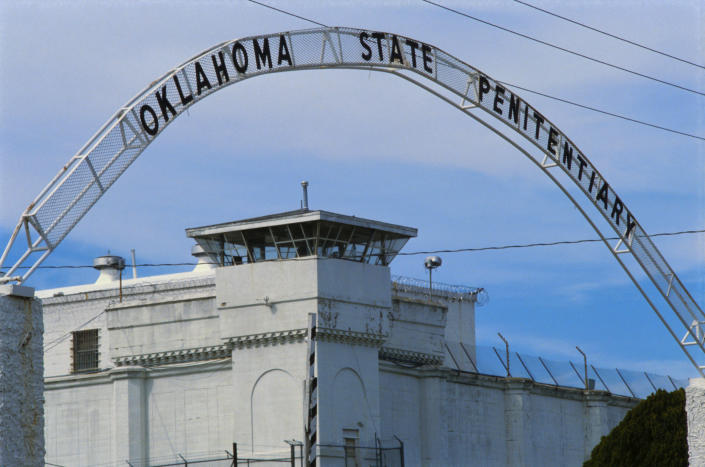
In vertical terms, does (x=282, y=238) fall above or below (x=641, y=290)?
above

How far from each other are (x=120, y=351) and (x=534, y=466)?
16.4m

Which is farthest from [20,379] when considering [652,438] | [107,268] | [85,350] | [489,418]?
[107,268]

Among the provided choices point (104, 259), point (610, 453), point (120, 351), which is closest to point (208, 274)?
point (104, 259)

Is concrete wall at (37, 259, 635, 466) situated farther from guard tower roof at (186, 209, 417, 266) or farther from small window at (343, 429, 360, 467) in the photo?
guard tower roof at (186, 209, 417, 266)

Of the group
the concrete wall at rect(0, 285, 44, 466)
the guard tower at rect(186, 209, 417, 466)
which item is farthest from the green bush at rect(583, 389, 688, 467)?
the concrete wall at rect(0, 285, 44, 466)

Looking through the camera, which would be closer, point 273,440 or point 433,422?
point 273,440

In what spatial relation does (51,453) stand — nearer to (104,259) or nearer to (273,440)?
(273,440)

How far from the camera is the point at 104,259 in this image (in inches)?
2452

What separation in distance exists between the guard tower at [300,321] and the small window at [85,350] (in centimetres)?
949

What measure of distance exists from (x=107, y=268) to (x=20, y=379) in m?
45.5

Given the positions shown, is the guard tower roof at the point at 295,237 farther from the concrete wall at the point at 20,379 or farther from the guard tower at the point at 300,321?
the concrete wall at the point at 20,379

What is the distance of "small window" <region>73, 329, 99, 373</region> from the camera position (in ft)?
164

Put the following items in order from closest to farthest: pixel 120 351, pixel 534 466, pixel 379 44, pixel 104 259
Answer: pixel 379 44 → pixel 120 351 → pixel 534 466 → pixel 104 259

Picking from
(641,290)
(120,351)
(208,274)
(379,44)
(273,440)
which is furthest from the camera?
(208,274)
